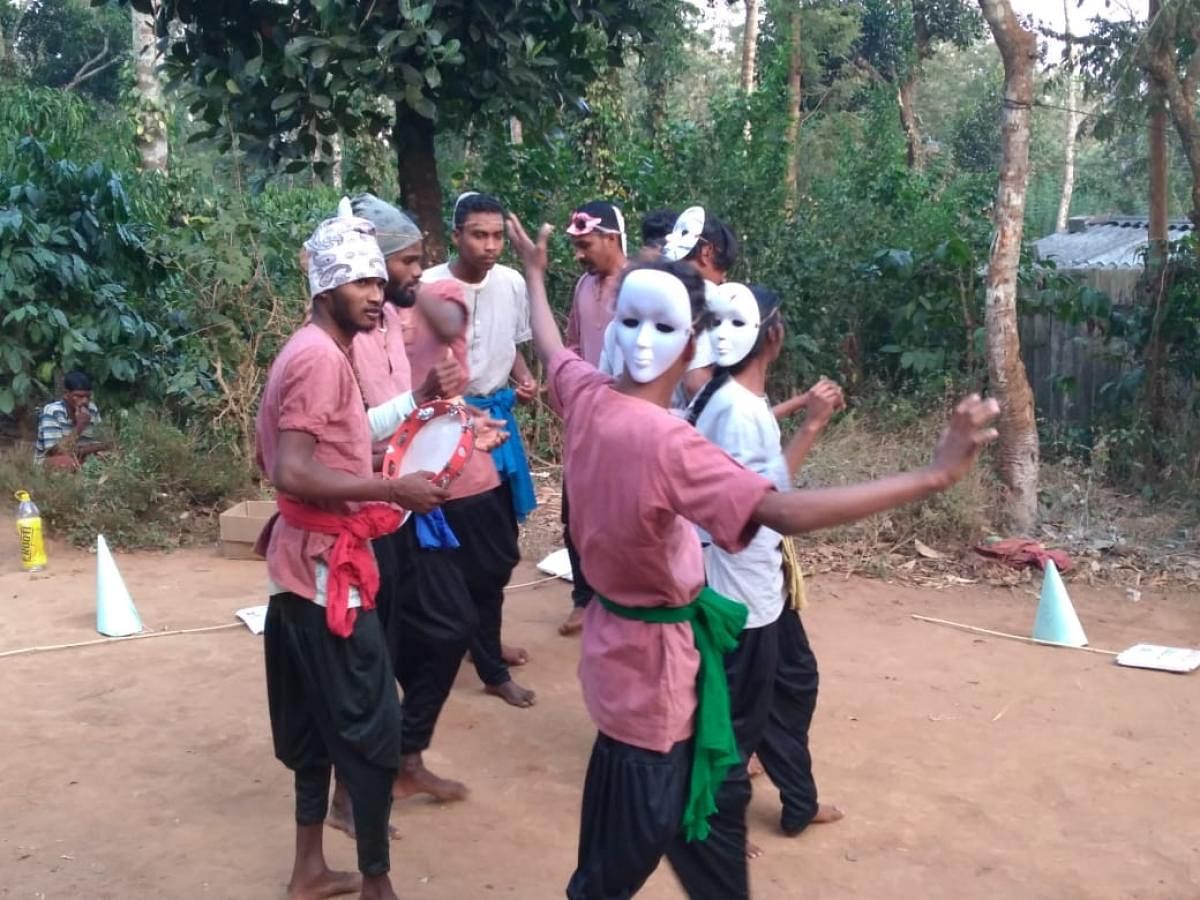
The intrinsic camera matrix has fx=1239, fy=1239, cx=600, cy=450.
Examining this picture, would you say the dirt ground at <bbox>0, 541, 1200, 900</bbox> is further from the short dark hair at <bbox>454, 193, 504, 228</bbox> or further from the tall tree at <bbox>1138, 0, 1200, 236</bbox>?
the tall tree at <bbox>1138, 0, 1200, 236</bbox>

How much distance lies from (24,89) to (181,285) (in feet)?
13.8

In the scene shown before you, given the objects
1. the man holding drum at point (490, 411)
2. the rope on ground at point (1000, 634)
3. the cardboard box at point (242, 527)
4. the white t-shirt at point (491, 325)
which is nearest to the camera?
the man holding drum at point (490, 411)

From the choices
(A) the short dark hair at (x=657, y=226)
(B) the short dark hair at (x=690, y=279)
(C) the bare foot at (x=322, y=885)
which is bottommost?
(C) the bare foot at (x=322, y=885)

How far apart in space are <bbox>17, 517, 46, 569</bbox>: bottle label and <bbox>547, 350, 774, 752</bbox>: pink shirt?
5.35m

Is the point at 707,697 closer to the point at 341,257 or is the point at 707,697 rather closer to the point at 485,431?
the point at 485,431

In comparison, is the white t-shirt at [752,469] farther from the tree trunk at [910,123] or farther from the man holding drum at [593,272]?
the tree trunk at [910,123]

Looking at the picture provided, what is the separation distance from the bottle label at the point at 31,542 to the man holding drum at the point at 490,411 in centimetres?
337

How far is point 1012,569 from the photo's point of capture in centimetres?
688

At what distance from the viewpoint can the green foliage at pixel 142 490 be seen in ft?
25.0

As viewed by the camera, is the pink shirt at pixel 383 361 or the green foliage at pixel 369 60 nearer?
the pink shirt at pixel 383 361

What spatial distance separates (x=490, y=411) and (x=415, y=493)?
1.79 m

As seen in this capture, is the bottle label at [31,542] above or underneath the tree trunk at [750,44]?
underneath

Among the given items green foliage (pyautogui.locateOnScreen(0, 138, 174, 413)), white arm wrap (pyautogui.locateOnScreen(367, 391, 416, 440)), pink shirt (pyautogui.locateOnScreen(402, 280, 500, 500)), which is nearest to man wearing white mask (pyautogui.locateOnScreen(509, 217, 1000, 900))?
white arm wrap (pyautogui.locateOnScreen(367, 391, 416, 440))


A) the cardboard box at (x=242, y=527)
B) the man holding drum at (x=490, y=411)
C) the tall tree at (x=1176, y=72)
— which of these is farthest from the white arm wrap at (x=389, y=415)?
the tall tree at (x=1176, y=72)
